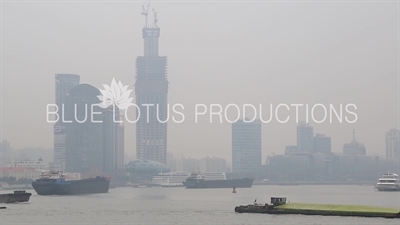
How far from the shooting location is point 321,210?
64.1 metres

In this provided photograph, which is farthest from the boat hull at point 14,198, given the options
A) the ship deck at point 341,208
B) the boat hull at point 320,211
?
the ship deck at point 341,208

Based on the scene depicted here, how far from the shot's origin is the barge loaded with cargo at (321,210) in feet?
202

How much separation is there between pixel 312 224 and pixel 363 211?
7.93 m

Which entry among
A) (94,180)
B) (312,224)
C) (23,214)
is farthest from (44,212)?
(94,180)

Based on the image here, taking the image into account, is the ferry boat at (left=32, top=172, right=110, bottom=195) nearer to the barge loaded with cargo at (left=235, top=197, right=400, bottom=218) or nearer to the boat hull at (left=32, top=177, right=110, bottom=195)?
the boat hull at (left=32, top=177, right=110, bottom=195)

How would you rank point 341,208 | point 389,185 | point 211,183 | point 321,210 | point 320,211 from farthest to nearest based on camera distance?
1. point 211,183
2. point 389,185
3. point 341,208
4. point 321,210
5. point 320,211

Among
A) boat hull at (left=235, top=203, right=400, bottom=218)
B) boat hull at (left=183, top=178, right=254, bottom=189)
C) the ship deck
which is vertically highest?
the ship deck

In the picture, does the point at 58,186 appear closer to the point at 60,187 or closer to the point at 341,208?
the point at 60,187

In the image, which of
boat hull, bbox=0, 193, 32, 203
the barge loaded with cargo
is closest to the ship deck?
the barge loaded with cargo

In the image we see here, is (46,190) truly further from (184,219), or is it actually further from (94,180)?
(184,219)

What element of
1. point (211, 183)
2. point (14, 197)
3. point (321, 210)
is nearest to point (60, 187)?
point (14, 197)

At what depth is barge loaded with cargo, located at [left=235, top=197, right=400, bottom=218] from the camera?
61.6 m

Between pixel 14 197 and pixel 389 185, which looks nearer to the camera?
pixel 14 197

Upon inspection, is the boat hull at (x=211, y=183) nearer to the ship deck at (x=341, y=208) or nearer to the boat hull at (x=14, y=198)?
the boat hull at (x=14, y=198)
